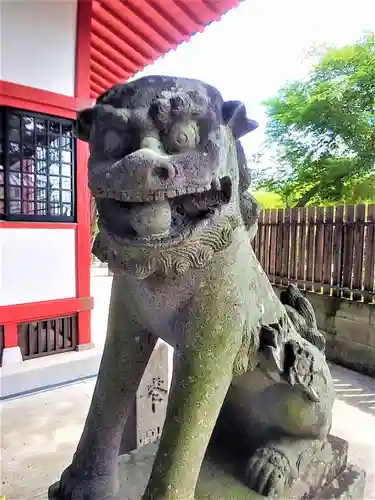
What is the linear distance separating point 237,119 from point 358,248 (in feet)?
10.4

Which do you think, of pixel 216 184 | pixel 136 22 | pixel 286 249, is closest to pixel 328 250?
pixel 286 249

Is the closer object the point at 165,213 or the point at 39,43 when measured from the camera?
the point at 165,213

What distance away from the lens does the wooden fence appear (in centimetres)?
358

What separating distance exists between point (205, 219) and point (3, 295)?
2700mm

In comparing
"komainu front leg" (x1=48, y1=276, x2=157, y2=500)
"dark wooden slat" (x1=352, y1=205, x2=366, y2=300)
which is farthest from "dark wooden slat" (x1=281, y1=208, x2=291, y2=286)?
"komainu front leg" (x1=48, y1=276, x2=157, y2=500)

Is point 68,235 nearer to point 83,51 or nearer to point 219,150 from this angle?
point 83,51

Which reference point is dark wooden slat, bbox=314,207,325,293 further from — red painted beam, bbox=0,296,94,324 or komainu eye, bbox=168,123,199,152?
komainu eye, bbox=168,123,199,152

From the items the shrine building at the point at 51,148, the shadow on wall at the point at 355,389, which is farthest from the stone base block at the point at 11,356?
the shadow on wall at the point at 355,389

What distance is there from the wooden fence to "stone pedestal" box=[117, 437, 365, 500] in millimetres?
2654

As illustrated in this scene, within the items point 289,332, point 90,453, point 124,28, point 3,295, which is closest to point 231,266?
point 289,332

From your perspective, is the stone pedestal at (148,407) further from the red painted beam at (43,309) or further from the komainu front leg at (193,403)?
the red painted beam at (43,309)

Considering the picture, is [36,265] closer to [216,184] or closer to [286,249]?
[286,249]

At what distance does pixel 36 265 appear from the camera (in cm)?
317

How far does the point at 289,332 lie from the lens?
0.96 metres
